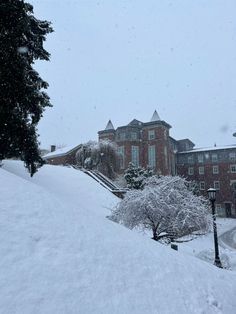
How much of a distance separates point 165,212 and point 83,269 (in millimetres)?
7784

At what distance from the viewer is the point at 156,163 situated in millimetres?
52938

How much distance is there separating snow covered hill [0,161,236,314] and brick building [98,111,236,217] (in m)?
44.5

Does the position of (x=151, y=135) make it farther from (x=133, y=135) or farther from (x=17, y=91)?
(x=17, y=91)

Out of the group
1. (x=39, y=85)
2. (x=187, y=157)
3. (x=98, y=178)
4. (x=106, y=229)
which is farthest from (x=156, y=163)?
(x=106, y=229)

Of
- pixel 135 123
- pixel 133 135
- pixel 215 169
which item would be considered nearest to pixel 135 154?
pixel 133 135

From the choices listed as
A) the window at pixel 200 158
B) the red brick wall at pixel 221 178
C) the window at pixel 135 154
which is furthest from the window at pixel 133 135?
the window at pixel 200 158

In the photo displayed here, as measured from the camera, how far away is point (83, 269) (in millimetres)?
4984

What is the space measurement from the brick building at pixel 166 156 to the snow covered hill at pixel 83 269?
4453 centimetres

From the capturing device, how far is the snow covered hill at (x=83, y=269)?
4.20m

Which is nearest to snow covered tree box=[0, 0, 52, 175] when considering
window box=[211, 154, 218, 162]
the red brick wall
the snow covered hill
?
the snow covered hill

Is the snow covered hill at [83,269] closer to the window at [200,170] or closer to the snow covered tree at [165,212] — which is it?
the snow covered tree at [165,212]

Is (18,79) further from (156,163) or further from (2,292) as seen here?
(156,163)

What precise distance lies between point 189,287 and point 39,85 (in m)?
11.6

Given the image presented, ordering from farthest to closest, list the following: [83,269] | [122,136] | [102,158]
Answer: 1. [122,136]
2. [102,158]
3. [83,269]
